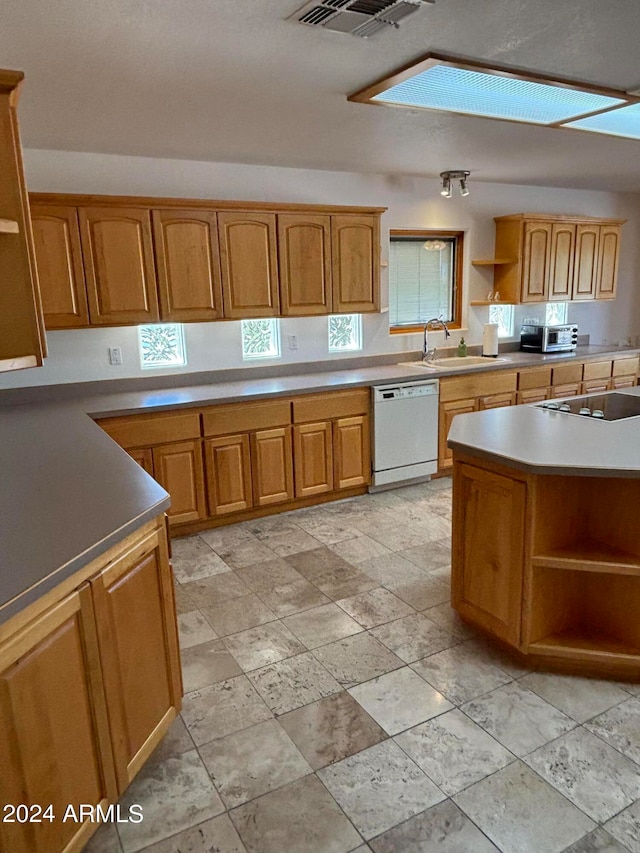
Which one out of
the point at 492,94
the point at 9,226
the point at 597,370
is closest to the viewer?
the point at 9,226

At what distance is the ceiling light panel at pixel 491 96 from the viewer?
234 cm

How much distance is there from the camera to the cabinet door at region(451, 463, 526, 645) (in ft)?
7.59

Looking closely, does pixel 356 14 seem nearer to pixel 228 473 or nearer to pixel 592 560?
pixel 592 560

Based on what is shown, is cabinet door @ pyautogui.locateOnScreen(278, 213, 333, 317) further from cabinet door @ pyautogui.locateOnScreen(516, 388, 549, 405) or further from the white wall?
cabinet door @ pyautogui.locateOnScreen(516, 388, 549, 405)

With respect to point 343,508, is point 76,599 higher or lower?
higher

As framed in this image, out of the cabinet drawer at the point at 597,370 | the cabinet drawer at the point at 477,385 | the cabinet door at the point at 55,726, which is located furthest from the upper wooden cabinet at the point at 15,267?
the cabinet drawer at the point at 597,370

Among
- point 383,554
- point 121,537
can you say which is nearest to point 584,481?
point 383,554

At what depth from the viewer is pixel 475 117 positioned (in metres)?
2.91

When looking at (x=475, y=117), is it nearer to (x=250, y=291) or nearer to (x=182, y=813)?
(x=250, y=291)

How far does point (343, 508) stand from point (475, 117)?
262 centimetres

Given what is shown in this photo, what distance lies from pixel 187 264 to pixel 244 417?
41.3 inches

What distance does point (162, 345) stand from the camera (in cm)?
409

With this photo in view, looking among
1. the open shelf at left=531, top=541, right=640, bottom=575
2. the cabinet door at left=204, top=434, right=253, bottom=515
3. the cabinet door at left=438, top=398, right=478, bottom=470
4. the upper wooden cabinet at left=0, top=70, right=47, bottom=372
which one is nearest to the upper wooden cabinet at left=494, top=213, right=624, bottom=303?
the cabinet door at left=438, top=398, right=478, bottom=470

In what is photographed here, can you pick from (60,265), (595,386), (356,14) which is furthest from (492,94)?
(595,386)
